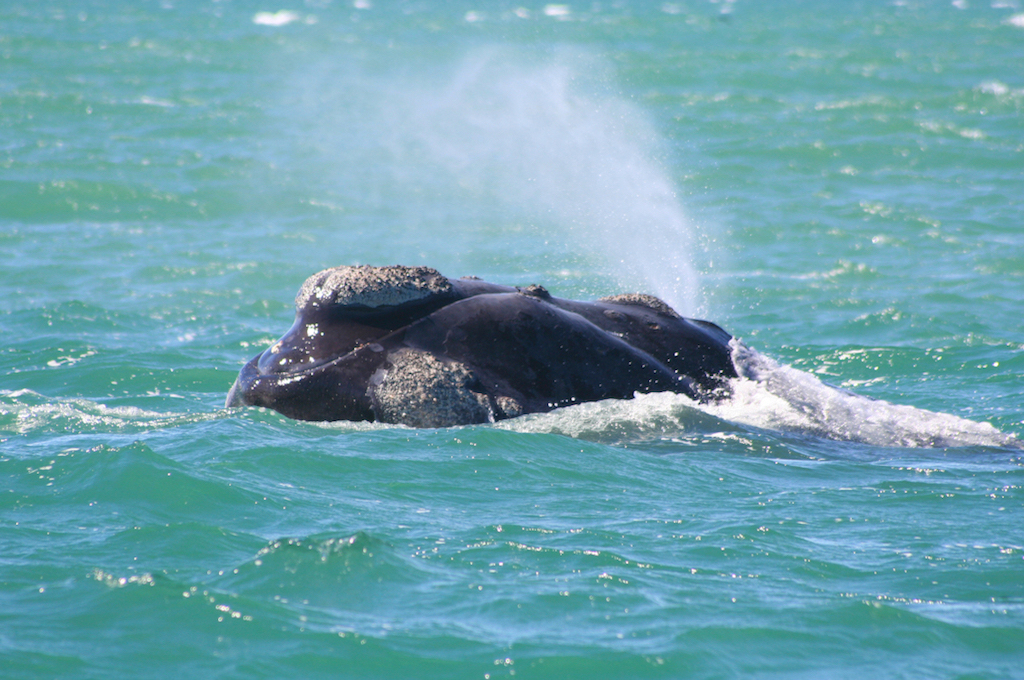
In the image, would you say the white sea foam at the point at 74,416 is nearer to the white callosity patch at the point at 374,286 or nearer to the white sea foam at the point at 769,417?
the white callosity patch at the point at 374,286

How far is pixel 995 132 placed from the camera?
2298 centimetres

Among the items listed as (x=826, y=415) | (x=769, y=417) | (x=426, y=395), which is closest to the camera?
(x=426, y=395)

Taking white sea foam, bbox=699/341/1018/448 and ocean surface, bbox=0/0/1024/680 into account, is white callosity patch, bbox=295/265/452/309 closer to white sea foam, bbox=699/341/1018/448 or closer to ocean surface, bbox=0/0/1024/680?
ocean surface, bbox=0/0/1024/680

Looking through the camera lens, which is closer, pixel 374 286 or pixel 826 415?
pixel 374 286

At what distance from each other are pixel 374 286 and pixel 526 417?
4.02 ft

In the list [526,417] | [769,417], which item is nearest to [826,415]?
[769,417]

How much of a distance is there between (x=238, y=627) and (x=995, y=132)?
22088 mm

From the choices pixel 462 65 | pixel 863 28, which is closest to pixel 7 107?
pixel 462 65

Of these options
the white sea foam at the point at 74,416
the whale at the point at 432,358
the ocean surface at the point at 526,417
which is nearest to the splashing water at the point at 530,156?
the ocean surface at the point at 526,417

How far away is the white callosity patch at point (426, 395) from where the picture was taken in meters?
6.68

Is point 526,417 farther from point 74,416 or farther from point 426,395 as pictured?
point 74,416

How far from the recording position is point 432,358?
674 centimetres

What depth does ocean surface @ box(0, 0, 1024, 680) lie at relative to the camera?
179 inches

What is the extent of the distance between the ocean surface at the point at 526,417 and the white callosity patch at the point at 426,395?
0.14m
